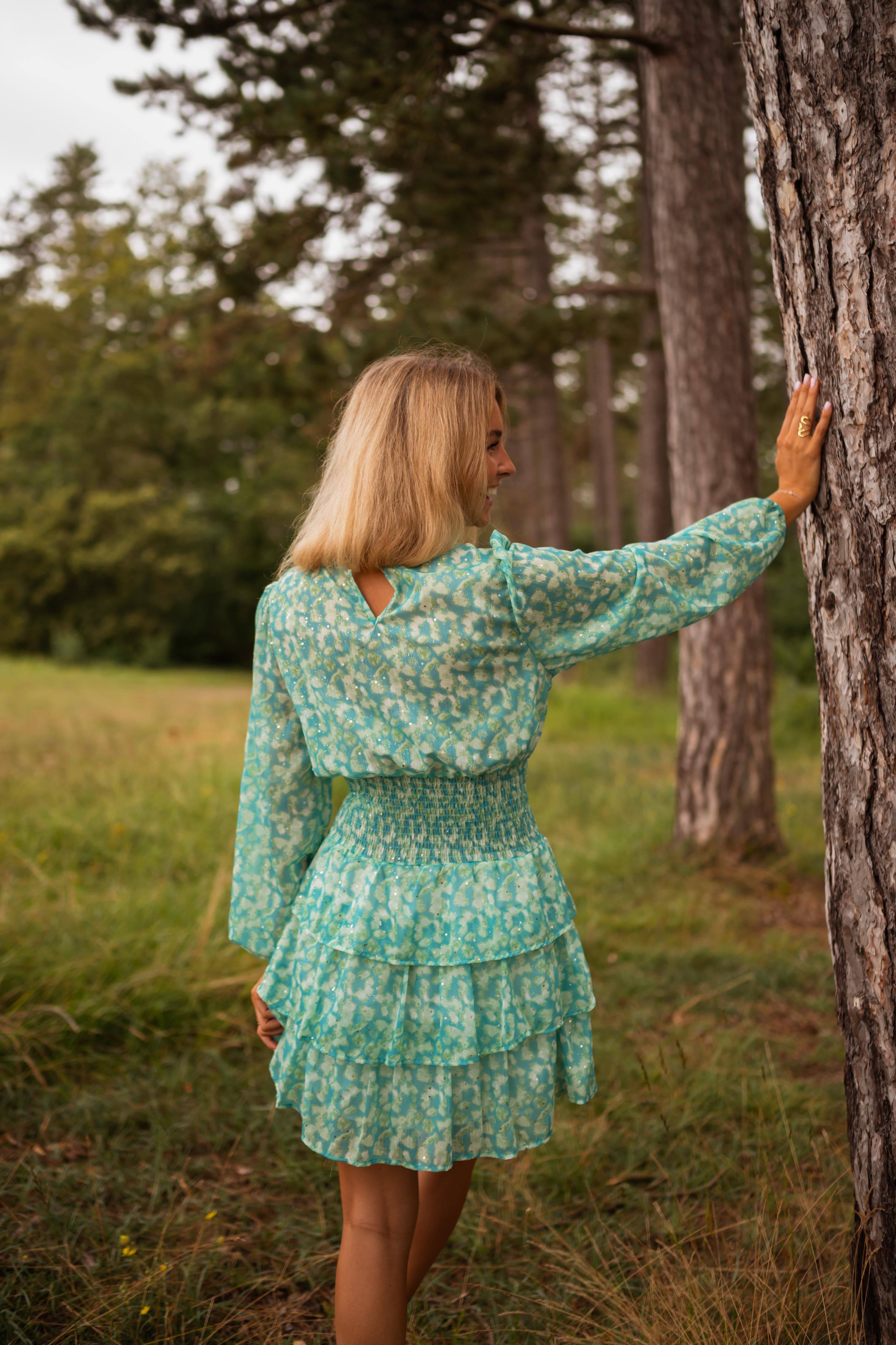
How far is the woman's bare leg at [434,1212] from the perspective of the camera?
2068mm

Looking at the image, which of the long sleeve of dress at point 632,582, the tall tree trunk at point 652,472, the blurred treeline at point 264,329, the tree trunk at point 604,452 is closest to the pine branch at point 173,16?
the blurred treeline at point 264,329

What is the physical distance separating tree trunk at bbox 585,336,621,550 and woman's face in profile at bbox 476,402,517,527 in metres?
18.2

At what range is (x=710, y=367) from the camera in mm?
5027

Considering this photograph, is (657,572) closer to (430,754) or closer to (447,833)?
(430,754)

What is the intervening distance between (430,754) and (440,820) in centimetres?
17

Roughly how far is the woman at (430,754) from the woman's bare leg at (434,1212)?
13cm

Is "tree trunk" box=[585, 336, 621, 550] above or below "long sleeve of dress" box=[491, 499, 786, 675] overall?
above

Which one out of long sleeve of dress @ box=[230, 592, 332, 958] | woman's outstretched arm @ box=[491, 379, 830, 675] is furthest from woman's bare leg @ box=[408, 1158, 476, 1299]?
woman's outstretched arm @ box=[491, 379, 830, 675]

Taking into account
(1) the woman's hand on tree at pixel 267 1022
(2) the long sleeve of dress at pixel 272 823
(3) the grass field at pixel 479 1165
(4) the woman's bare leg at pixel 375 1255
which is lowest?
(3) the grass field at pixel 479 1165

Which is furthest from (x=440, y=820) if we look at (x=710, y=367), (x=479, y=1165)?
(x=710, y=367)

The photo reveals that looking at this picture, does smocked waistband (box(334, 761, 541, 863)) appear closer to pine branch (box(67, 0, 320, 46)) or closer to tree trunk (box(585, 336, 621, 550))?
pine branch (box(67, 0, 320, 46))

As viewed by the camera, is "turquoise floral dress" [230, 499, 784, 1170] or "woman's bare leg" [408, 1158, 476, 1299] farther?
"woman's bare leg" [408, 1158, 476, 1299]

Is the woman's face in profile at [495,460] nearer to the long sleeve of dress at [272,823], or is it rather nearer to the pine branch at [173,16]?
the long sleeve of dress at [272,823]

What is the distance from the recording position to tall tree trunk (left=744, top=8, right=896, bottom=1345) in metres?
1.74
